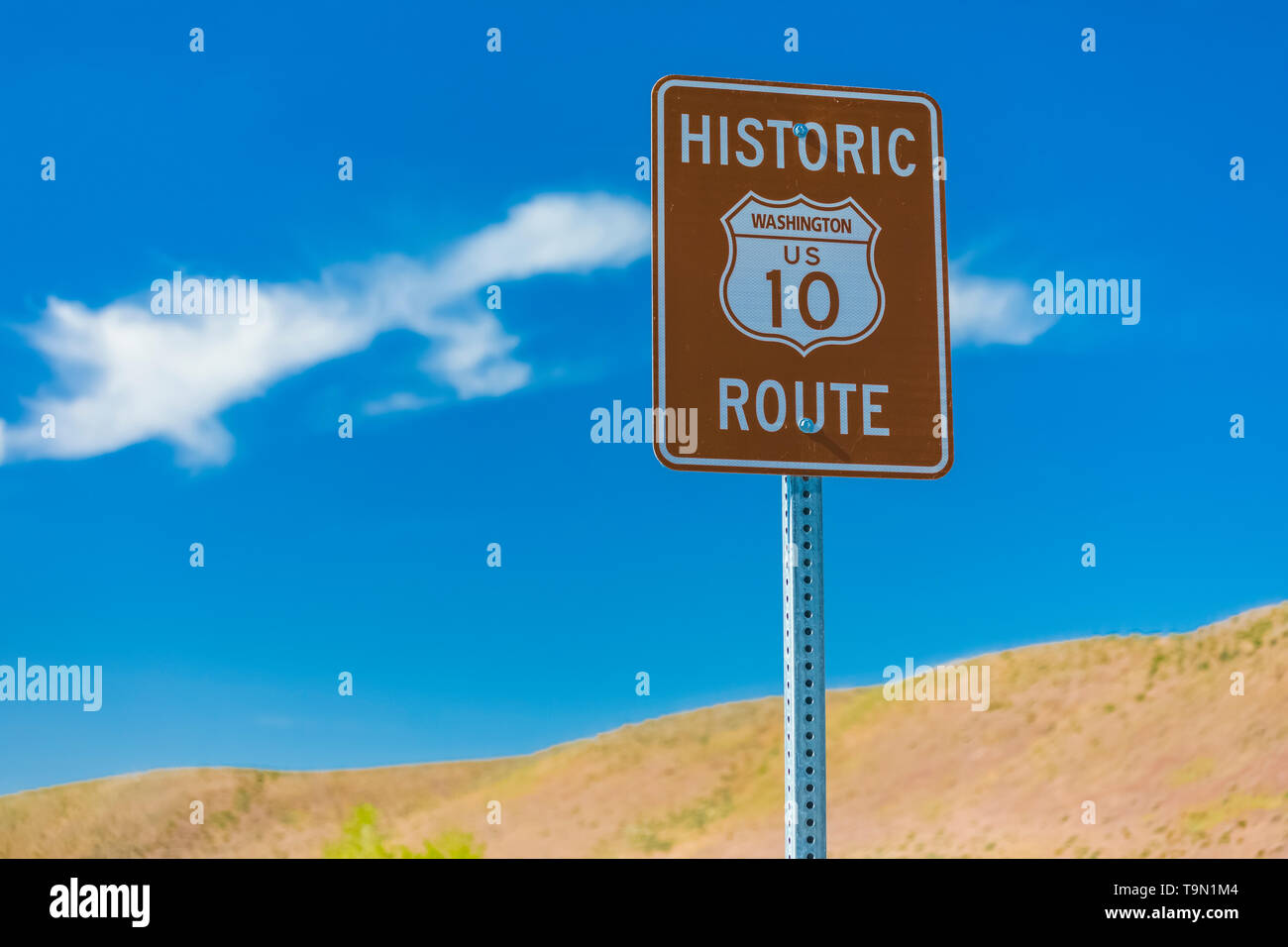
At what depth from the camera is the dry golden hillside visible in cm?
3953

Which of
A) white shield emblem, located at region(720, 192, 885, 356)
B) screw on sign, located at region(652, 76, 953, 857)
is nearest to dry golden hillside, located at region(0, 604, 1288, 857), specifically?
screw on sign, located at region(652, 76, 953, 857)

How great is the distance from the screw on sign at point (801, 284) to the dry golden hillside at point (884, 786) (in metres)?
30.4

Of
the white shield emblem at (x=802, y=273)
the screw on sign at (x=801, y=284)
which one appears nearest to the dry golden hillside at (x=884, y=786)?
the screw on sign at (x=801, y=284)

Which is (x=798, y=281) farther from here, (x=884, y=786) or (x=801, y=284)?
(x=884, y=786)

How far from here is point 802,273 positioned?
4164 millimetres

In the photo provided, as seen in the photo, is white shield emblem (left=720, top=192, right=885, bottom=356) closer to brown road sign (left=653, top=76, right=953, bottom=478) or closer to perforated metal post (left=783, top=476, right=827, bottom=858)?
brown road sign (left=653, top=76, right=953, bottom=478)

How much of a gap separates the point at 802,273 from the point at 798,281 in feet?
0.10

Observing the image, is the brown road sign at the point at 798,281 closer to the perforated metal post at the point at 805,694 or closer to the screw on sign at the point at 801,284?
the screw on sign at the point at 801,284

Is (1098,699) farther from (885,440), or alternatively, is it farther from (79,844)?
(885,440)

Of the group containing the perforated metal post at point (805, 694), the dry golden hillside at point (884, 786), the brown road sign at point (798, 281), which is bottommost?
the dry golden hillside at point (884, 786)

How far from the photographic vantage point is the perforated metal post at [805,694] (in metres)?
3.71
